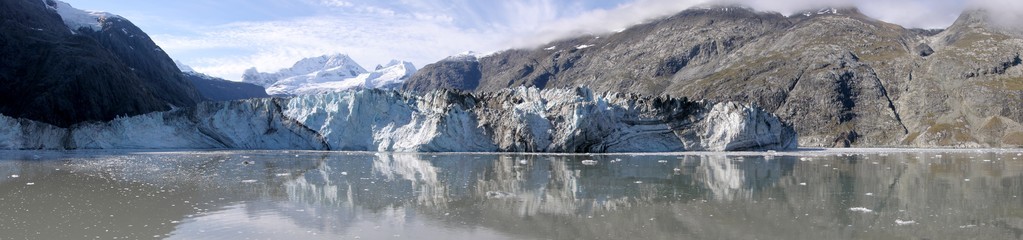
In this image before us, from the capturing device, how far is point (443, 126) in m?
48.3

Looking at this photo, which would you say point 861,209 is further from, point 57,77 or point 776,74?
point 776,74

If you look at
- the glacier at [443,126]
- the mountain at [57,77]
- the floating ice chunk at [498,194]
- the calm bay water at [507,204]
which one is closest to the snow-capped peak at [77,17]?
the mountain at [57,77]

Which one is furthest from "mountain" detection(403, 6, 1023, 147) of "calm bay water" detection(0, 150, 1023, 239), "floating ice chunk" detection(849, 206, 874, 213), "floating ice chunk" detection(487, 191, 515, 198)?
"floating ice chunk" detection(849, 206, 874, 213)

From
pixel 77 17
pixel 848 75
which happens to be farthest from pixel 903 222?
pixel 77 17

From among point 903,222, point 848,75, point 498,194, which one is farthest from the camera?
point 848,75

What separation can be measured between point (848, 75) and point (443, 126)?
81525mm

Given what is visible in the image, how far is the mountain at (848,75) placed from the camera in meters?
89.8

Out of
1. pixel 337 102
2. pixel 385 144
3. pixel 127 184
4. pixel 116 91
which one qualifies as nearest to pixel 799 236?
pixel 127 184

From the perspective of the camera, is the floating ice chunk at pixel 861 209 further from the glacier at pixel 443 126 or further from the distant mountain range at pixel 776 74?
the distant mountain range at pixel 776 74

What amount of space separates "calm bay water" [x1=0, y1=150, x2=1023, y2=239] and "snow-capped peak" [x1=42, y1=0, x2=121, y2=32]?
10753 cm

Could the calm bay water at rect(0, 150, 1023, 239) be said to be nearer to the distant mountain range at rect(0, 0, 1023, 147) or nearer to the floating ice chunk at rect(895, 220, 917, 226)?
the floating ice chunk at rect(895, 220, 917, 226)

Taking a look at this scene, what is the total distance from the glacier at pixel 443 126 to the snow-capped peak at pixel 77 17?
3182 inches

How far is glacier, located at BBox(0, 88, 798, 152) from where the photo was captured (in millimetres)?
48062

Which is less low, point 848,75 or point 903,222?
point 848,75
